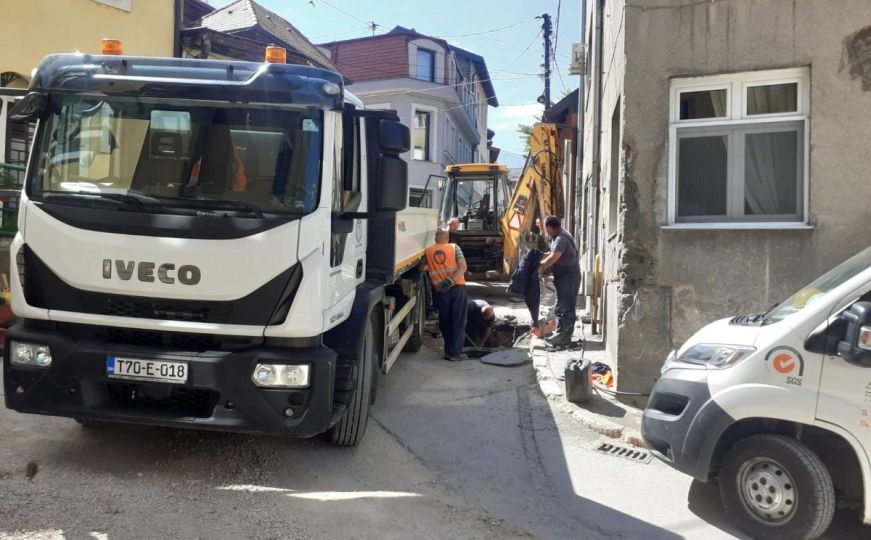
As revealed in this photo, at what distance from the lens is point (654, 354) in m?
6.33

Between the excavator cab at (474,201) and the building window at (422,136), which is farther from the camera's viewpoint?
the building window at (422,136)

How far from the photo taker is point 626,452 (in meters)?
5.33

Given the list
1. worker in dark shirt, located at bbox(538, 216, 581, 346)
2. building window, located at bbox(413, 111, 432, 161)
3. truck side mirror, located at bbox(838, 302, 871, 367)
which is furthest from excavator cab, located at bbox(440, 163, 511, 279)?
building window, located at bbox(413, 111, 432, 161)

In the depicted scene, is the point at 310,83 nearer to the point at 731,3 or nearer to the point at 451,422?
the point at 451,422

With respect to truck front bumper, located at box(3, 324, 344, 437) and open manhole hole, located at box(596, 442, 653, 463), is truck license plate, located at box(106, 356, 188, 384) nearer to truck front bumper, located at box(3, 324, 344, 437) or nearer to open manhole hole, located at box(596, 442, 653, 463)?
truck front bumper, located at box(3, 324, 344, 437)

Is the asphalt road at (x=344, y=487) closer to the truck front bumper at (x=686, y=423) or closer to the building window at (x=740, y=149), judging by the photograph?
the truck front bumper at (x=686, y=423)

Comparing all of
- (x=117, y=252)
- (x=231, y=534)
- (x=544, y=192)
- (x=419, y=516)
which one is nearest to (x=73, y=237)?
(x=117, y=252)

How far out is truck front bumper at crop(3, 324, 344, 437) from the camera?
12.6 feet

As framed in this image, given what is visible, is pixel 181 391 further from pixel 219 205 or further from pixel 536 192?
pixel 536 192

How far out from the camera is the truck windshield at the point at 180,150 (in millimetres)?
4062

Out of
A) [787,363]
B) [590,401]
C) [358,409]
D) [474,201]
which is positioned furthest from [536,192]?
[787,363]

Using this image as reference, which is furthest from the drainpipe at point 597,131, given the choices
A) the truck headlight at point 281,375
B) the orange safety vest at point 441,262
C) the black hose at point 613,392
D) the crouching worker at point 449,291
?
the truck headlight at point 281,375

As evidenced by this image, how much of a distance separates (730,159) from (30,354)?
19.7 ft

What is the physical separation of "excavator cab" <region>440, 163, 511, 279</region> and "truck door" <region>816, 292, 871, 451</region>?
11.0m
